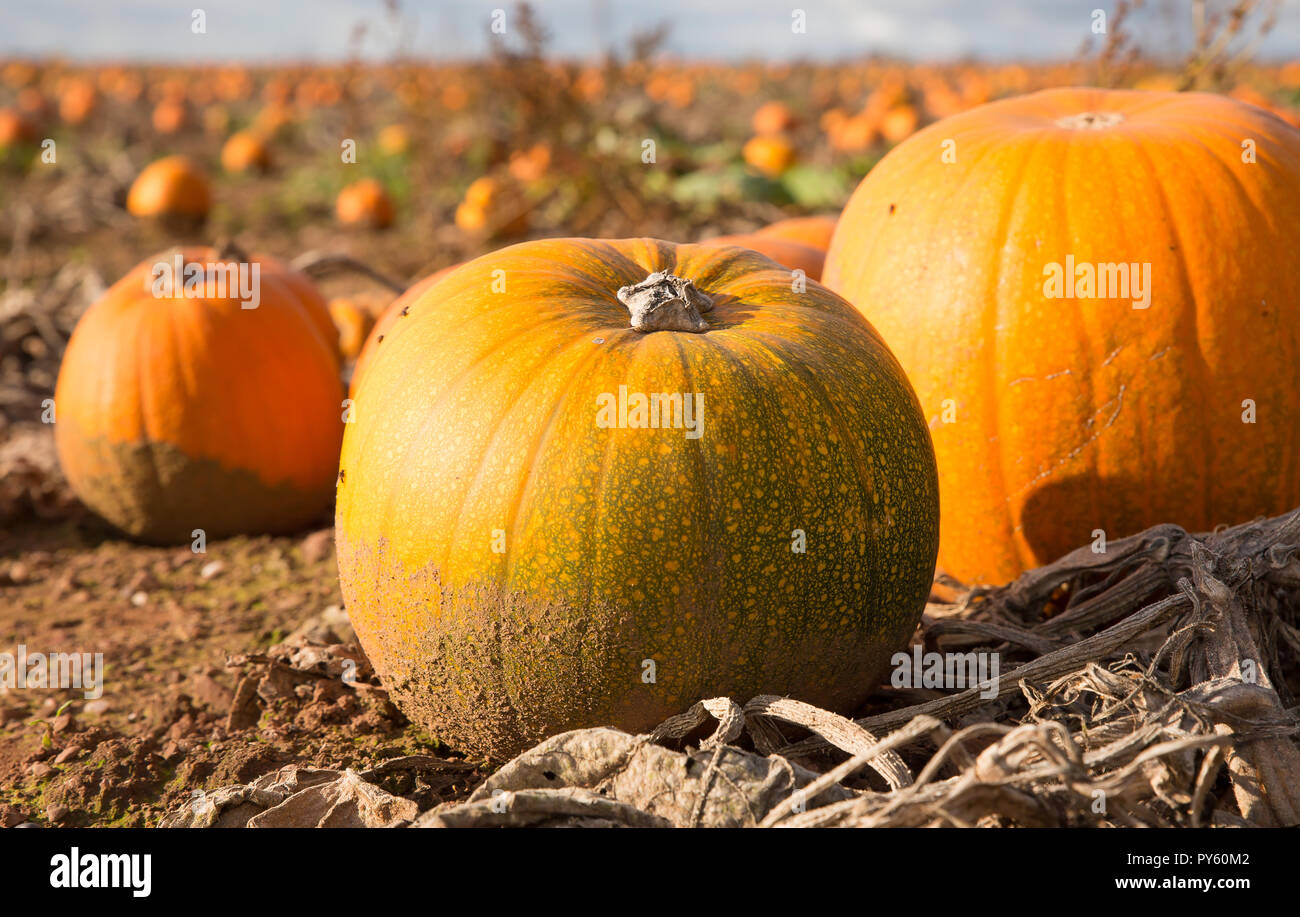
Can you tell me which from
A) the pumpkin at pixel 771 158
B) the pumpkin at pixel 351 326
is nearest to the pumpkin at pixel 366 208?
the pumpkin at pixel 771 158

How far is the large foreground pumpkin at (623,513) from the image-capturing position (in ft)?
7.04

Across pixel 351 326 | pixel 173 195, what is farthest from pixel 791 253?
pixel 173 195

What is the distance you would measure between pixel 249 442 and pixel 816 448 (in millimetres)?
3018

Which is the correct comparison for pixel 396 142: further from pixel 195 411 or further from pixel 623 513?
pixel 623 513

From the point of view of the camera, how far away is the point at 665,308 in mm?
2363

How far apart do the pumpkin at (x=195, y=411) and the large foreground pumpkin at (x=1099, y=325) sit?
101 inches

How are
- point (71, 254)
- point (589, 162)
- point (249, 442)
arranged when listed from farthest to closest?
point (71, 254), point (589, 162), point (249, 442)

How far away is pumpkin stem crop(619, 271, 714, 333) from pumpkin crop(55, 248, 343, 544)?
2599 mm

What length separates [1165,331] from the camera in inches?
116

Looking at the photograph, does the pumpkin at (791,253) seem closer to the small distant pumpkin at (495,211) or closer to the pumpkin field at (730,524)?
the pumpkin field at (730,524)

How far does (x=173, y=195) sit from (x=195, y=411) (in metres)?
8.25

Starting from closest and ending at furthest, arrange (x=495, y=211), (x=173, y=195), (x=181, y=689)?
(x=181, y=689)
(x=495, y=211)
(x=173, y=195)
